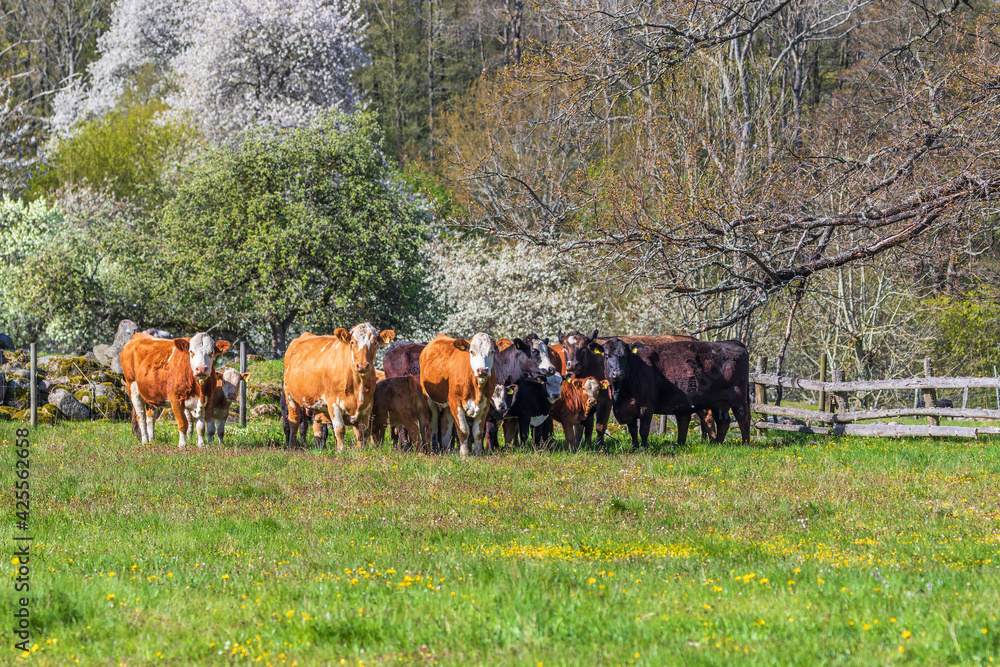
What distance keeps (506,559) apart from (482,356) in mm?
6963

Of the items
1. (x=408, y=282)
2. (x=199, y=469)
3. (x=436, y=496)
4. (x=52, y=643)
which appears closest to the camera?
(x=52, y=643)

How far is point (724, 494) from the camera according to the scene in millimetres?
11461

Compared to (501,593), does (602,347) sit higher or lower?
higher

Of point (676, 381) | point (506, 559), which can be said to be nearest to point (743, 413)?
point (676, 381)

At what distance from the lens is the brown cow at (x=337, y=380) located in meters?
15.3

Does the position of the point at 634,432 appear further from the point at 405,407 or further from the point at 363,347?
the point at 363,347

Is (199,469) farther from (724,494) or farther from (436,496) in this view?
(724,494)

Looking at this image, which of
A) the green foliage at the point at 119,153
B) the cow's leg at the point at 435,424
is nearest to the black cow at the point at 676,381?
the cow's leg at the point at 435,424

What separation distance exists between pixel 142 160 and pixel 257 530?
3992cm

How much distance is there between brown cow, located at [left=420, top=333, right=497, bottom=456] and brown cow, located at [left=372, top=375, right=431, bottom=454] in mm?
340

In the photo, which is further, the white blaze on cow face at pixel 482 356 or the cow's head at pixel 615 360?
the cow's head at pixel 615 360

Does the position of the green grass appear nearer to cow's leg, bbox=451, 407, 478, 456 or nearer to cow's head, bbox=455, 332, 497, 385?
cow's leg, bbox=451, 407, 478, 456

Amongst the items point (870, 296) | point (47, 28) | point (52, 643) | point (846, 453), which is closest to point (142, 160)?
point (47, 28)

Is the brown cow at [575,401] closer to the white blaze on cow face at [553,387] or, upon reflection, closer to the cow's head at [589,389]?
the cow's head at [589,389]
